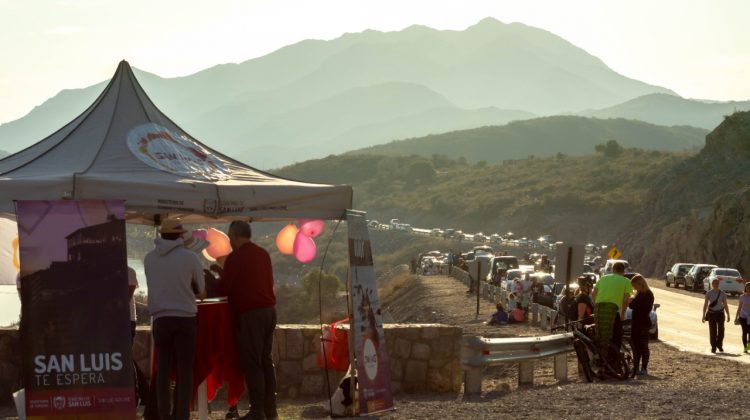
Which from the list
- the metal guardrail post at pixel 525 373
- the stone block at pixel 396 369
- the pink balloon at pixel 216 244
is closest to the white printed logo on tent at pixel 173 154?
the pink balloon at pixel 216 244

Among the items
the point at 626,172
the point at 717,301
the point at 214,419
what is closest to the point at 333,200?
the point at 214,419

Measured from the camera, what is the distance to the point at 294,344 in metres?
13.9

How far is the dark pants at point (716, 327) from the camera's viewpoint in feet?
74.6

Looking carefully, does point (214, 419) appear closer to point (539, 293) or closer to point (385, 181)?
point (539, 293)

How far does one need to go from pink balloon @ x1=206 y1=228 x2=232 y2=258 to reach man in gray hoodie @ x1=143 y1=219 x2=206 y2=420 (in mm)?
3126

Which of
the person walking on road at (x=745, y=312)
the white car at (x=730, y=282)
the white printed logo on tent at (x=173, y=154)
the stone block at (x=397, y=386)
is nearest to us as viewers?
the white printed logo on tent at (x=173, y=154)

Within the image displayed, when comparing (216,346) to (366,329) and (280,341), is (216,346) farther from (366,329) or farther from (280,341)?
(280,341)

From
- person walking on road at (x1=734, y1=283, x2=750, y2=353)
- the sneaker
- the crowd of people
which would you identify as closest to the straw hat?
the crowd of people

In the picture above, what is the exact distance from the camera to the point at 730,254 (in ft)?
198

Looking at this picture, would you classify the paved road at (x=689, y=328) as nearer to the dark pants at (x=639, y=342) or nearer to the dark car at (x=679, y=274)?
the dark pants at (x=639, y=342)

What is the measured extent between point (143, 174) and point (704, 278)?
1700 inches

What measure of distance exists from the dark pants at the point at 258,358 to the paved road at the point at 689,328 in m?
12.0

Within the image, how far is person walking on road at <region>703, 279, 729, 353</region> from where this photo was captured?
73.2 ft

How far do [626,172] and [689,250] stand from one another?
6930 centimetres
